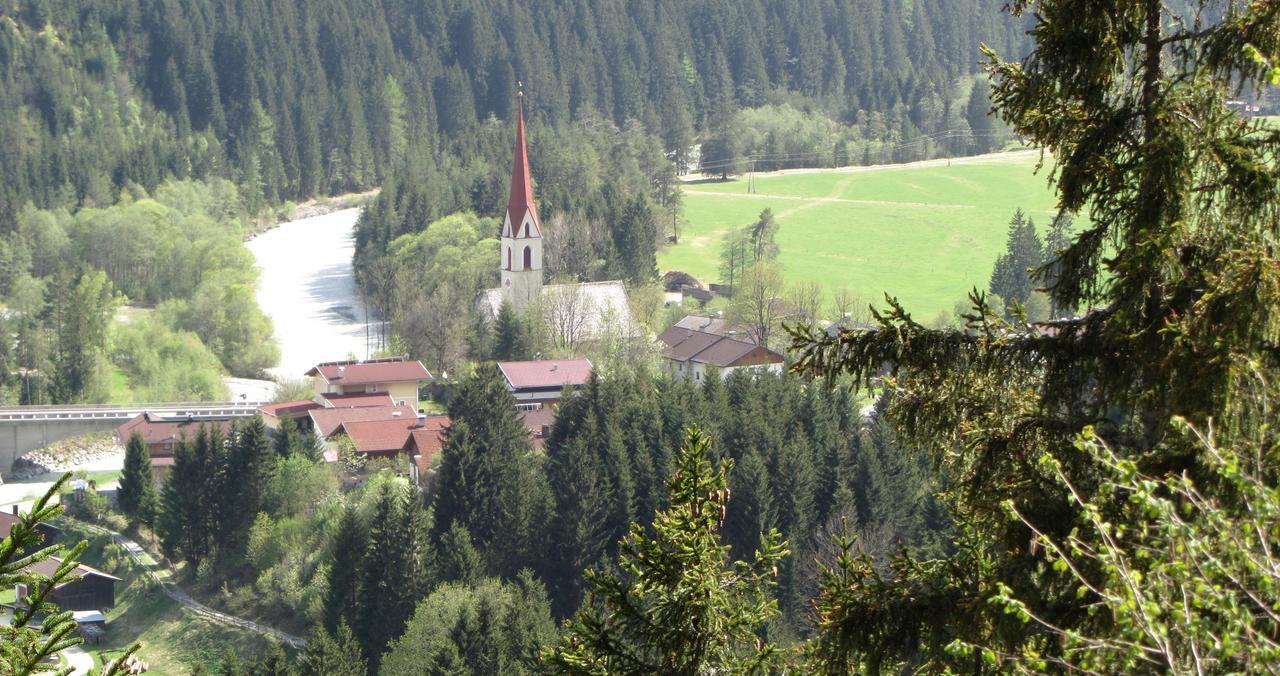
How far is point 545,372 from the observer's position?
6078cm

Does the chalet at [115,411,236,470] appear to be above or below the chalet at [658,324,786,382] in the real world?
below

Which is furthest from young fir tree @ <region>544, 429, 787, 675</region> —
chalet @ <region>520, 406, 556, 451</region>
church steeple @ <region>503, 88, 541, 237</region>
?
church steeple @ <region>503, 88, 541, 237</region>

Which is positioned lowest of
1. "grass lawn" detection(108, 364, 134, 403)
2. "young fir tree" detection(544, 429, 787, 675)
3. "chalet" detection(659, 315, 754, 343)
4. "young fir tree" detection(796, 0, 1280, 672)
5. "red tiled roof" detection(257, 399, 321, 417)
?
"grass lawn" detection(108, 364, 134, 403)

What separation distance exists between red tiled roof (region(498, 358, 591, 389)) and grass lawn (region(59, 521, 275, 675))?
1600 centimetres

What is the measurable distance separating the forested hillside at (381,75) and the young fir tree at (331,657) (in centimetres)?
6908

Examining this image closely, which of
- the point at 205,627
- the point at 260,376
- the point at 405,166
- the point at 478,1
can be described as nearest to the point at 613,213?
the point at 260,376

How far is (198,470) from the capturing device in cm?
4912

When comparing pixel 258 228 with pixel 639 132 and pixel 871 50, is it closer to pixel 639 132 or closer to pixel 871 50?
pixel 639 132

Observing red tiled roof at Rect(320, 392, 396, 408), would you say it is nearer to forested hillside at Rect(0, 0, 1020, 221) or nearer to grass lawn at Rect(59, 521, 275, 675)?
grass lawn at Rect(59, 521, 275, 675)

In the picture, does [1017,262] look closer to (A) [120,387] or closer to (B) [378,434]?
(B) [378,434]

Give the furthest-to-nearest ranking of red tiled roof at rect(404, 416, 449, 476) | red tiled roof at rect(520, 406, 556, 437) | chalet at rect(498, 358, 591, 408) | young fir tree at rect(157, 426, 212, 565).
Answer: chalet at rect(498, 358, 591, 408) → red tiled roof at rect(520, 406, 556, 437) → red tiled roof at rect(404, 416, 449, 476) → young fir tree at rect(157, 426, 212, 565)

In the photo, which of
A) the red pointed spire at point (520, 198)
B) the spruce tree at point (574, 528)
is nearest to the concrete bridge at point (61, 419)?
the red pointed spire at point (520, 198)

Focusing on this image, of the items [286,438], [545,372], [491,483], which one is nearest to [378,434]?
[286,438]

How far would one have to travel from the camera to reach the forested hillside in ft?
378
